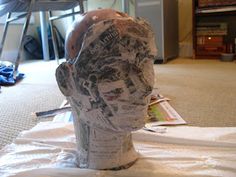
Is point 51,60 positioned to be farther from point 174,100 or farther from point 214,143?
point 214,143

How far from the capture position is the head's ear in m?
0.54

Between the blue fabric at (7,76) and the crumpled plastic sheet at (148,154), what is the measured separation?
37.0 inches

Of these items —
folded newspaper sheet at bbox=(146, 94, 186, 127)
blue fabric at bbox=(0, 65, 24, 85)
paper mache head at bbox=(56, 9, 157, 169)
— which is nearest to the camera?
paper mache head at bbox=(56, 9, 157, 169)

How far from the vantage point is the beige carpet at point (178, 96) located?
3.21 feet

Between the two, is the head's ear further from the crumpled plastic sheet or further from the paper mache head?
the crumpled plastic sheet

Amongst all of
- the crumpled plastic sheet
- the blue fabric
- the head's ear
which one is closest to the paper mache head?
the head's ear

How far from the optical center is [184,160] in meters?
0.64

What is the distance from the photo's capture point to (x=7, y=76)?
178 centimetres

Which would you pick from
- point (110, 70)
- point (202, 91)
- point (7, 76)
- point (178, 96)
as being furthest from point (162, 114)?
point (7, 76)

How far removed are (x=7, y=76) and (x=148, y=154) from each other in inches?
52.9

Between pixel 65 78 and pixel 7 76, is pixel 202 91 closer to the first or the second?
pixel 65 78

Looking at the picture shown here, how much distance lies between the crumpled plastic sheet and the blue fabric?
94cm

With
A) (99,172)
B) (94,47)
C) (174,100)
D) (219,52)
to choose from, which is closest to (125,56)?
(94,47)

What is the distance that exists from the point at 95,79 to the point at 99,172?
0.18m
